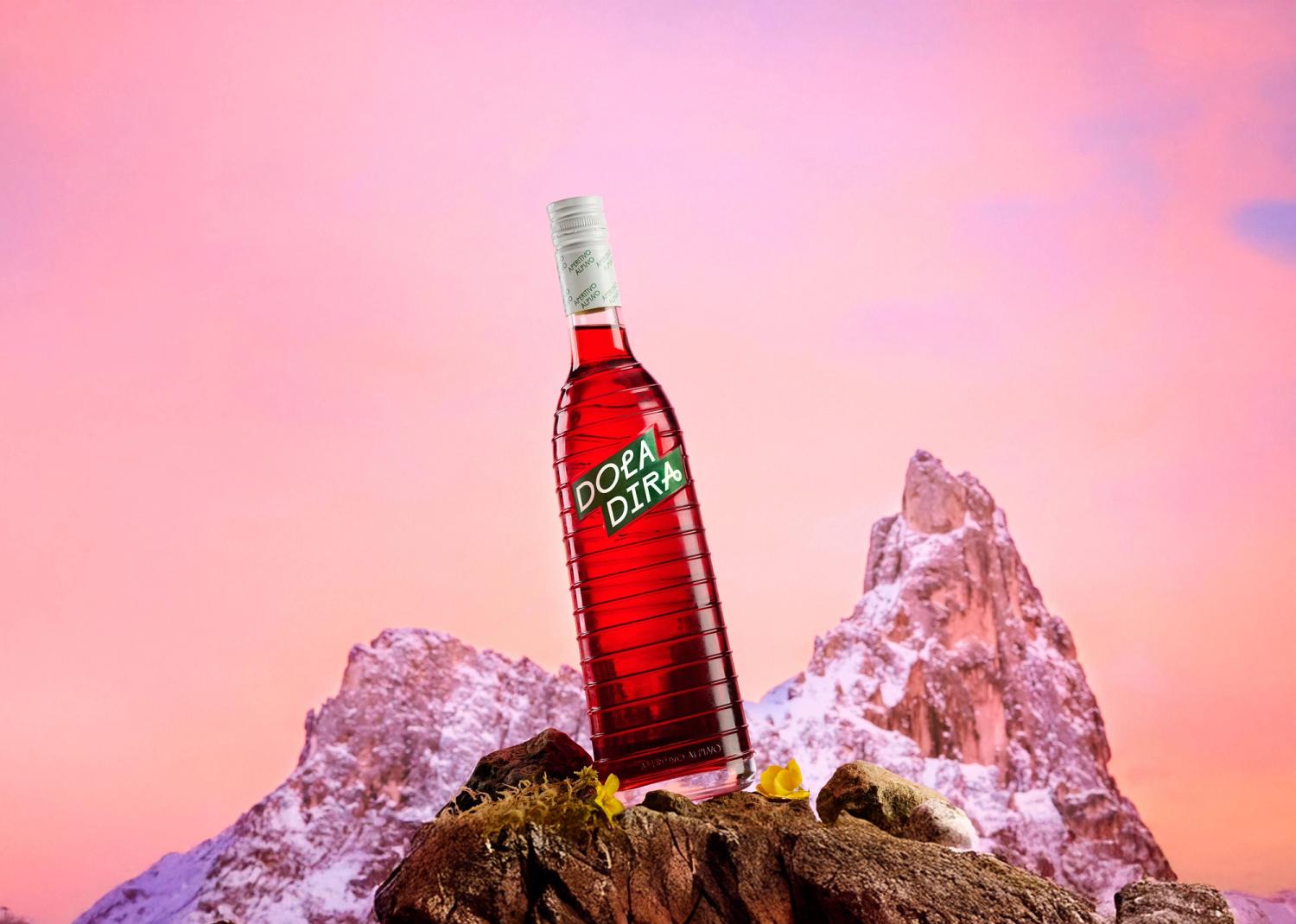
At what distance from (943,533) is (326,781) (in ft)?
11.5

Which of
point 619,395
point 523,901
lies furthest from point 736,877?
point 619,395

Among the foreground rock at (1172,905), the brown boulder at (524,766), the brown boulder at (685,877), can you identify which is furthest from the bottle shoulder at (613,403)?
the foreground rock at (1172,905)

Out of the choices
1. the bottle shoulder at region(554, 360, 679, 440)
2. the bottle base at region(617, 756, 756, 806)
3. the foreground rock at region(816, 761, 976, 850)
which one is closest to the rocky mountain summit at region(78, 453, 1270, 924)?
the foreground rock at region(816, 761, 976, 850)

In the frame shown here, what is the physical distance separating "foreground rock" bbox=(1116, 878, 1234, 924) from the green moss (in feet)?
4.10

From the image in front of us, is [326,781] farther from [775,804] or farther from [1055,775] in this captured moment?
[775,804]

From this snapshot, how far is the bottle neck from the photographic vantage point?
13.6 ft

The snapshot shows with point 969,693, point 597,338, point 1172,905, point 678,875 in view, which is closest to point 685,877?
point 678,875

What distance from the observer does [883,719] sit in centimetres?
799

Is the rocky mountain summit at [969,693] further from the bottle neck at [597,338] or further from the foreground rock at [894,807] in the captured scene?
the bottle neck at [597,338]

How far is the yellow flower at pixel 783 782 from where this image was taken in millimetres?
3984

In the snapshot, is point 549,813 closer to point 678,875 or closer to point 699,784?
point 678,875

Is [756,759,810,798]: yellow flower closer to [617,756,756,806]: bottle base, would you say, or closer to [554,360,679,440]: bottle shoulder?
[617,756,756,806]: bottle base

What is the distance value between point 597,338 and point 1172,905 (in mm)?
→ 1998

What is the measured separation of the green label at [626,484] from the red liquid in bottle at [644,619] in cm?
1
